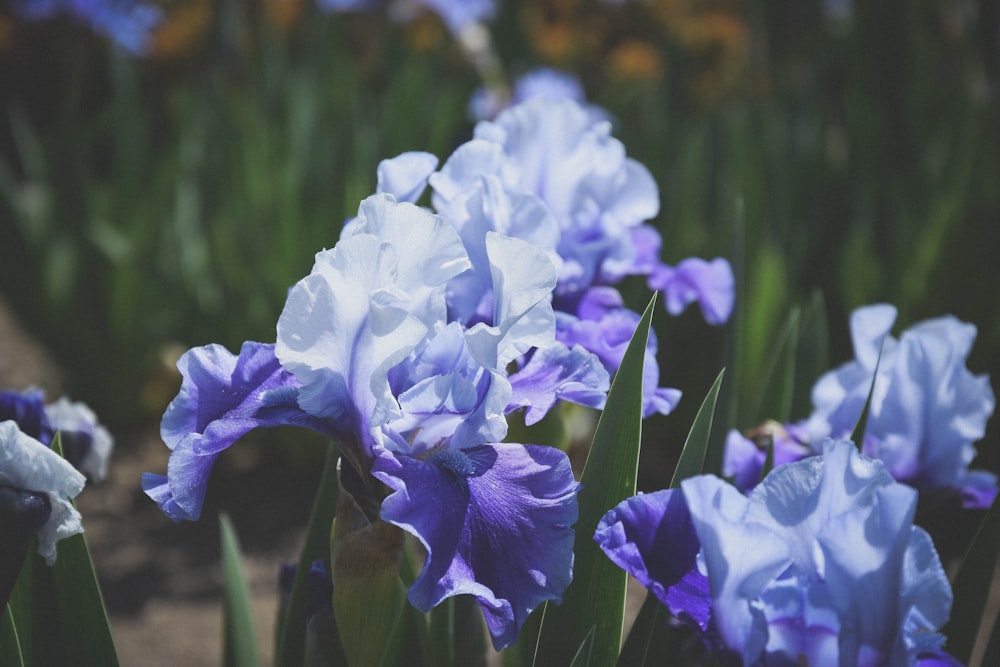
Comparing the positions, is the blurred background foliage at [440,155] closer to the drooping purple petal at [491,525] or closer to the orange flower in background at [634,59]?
the drooping purple petal at [491,525]

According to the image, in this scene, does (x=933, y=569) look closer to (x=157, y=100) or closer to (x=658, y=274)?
(x=658, y=274)

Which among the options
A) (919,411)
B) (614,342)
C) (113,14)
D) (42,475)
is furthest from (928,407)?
(113,14)

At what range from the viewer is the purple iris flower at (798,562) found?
451 mm

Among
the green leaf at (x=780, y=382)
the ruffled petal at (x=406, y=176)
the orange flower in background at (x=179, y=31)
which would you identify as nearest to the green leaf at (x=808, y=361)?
the green leaf at (x=780, y=382)

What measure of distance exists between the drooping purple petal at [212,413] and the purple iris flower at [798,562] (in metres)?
0.19

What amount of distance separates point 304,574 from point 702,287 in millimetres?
407

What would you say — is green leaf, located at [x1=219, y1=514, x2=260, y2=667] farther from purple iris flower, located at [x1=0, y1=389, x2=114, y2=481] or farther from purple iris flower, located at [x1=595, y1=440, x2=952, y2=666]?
purple iris flower, located at [x1=595, y1=440, x2=952, y2=666]

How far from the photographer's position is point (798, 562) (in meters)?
0.48

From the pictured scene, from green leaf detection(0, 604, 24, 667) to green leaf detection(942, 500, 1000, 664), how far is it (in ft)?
2.15

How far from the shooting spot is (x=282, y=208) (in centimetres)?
190

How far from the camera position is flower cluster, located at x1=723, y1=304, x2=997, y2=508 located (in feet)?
2.18

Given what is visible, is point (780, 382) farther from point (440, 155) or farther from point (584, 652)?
point (440, 155)

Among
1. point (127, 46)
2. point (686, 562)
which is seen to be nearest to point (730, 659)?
point (686, 562)

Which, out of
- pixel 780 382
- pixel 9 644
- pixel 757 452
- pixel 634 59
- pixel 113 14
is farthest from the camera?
pixel 634 59
